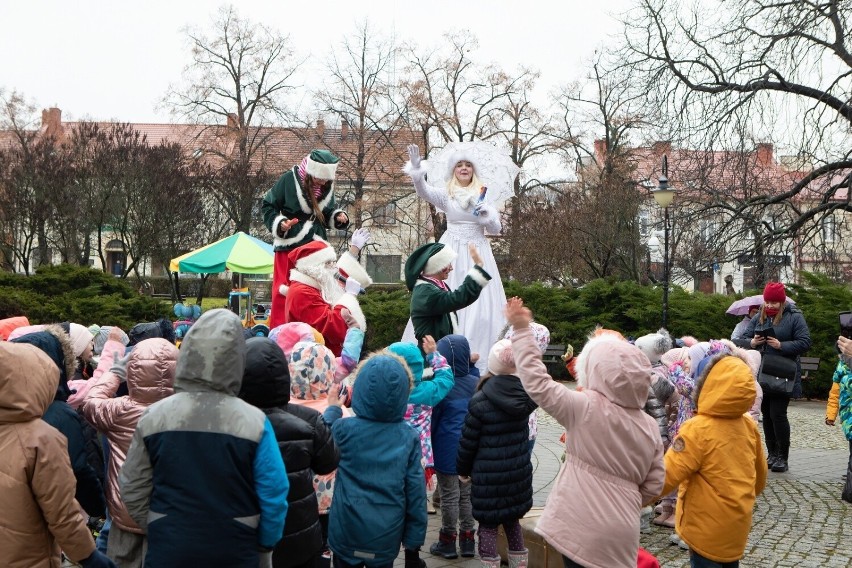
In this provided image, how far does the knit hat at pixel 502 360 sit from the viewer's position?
205 inches

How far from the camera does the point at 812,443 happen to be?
1191 cm

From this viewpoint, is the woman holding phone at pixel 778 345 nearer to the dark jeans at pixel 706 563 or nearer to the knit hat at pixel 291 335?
the dark jeans at pixel 706 563

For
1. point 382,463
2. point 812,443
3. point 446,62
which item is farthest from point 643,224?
point 382,463

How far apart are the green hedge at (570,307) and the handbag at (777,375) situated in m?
8.57

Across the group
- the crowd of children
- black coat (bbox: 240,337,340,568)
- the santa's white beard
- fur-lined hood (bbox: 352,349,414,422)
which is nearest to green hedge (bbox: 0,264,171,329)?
the santa's white beard

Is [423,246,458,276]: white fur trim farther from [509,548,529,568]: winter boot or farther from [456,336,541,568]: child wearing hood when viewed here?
[509,548,529,568]: winter boot

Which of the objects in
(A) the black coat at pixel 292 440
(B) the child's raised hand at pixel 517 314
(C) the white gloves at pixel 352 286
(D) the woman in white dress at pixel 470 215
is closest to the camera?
(A) the black coat at pixel 292 440

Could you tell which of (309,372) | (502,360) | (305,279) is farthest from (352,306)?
(309,372)

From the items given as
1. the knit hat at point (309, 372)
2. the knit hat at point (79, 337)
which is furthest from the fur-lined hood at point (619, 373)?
the knit hat at point (79, 337)

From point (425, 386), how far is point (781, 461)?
18.4 ft

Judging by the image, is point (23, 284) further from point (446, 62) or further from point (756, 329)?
point (446, 62)

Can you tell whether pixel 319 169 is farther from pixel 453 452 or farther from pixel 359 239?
pixel 453 452

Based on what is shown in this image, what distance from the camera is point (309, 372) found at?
4863 millimetres

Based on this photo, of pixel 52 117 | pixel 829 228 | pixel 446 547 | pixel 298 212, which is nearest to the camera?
pixel 446 547
